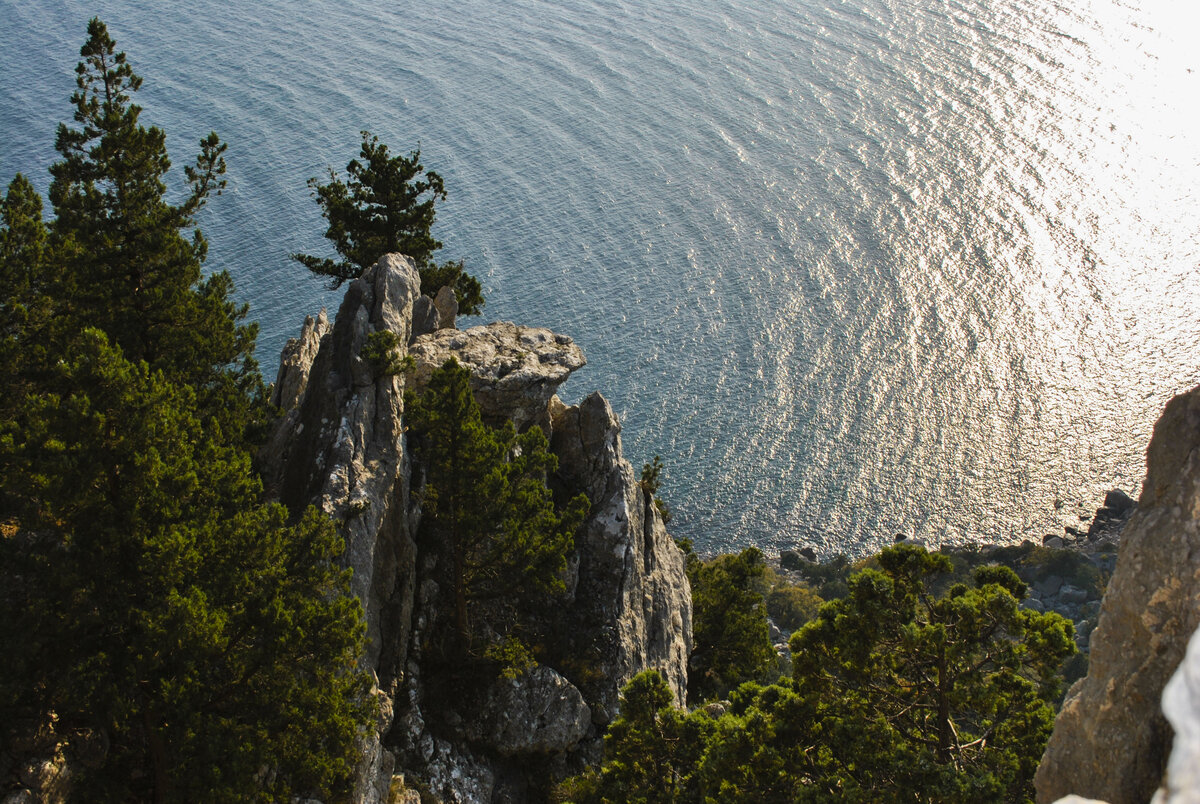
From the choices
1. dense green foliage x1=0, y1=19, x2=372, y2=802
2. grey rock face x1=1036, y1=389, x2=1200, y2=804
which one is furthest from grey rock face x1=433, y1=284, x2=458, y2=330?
grey rock face x1=1036, y1=389, x2=1200, y2=804

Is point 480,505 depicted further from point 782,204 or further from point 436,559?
point 782,204

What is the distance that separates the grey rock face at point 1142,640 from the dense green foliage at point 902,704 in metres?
6.73

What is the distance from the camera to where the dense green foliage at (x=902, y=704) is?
19.9 metres

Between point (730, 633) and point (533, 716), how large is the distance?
1734 cm

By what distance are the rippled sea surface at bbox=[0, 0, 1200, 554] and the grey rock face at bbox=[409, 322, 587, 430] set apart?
1479 inches

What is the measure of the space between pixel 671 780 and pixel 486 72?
387ft

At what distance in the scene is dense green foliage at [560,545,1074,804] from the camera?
19875 mm

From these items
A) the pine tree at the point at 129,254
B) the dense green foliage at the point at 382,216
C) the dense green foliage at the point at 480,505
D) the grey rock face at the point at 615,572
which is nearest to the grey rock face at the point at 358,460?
the dense green foliage at the point at 480,505

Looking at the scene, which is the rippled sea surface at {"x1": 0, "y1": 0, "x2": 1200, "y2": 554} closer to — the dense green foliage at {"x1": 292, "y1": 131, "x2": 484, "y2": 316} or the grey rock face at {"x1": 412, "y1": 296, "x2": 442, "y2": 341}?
the dense green foliage at {"x1": 292, "y1": 131, "x2": 484, "y2": 316}

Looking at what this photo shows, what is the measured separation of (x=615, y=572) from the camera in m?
37.3

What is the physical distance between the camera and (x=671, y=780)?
2556 cm

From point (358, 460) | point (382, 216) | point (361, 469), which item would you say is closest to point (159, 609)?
point (361, 469)

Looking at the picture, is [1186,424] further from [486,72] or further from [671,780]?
[486,72]

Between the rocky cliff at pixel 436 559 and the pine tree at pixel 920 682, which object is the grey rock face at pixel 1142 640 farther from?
the rocky cliff at pixel 436 559
